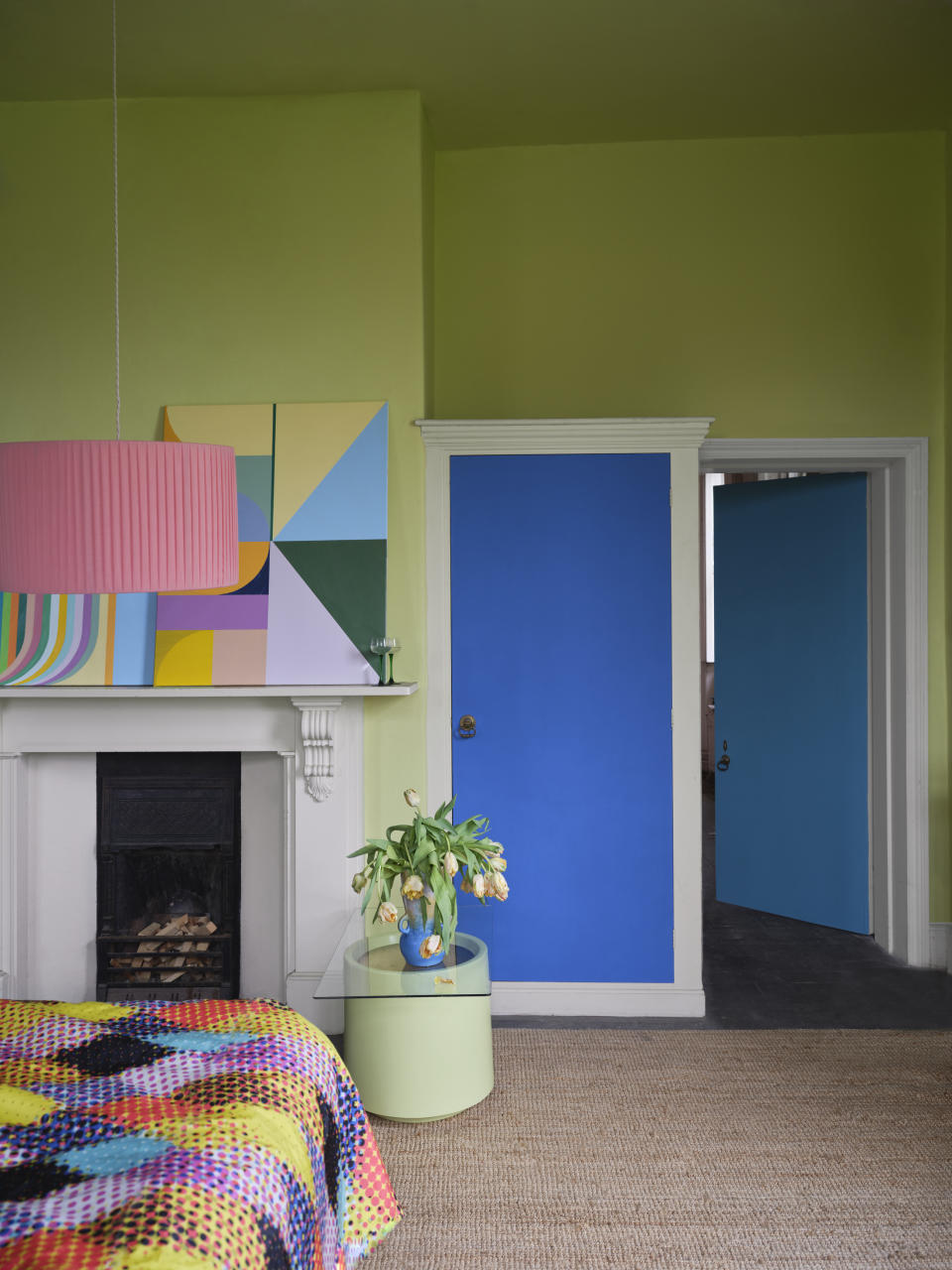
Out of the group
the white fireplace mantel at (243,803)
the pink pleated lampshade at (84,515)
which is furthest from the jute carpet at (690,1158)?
the pink pleated lampshade at (84,515)

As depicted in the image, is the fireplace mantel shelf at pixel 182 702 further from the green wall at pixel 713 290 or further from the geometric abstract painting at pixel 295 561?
the green wall at pixel 713 290

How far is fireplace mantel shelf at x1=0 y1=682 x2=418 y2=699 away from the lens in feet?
11.0

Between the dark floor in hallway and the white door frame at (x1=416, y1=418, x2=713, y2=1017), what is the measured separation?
3.0 inches

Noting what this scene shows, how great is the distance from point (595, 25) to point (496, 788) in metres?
2.68

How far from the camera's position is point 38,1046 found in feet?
6.36

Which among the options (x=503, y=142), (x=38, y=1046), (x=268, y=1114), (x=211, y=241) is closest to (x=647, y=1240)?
(x=268, y=1114)

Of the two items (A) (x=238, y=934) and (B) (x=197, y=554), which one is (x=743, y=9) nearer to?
(B) (x=197, y=554)

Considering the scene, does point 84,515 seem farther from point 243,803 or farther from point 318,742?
point 243,803

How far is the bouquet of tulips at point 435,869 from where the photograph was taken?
2748 millimetres

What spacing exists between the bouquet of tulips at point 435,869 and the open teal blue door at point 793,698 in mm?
2238

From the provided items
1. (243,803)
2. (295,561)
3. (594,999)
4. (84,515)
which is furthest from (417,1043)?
(84,515)

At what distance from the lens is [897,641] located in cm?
411

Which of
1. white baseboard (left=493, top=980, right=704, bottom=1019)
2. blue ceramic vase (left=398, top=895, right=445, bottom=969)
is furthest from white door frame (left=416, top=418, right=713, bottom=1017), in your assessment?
blue ceramic vase (left=398, top=895, right=445, bottom=969)

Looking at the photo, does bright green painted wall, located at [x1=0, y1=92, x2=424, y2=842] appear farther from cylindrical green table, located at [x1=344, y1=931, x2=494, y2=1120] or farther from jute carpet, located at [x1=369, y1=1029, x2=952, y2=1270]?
jute carpet, located at [x1=369, y1=1029, x2=952, y2=1270]
